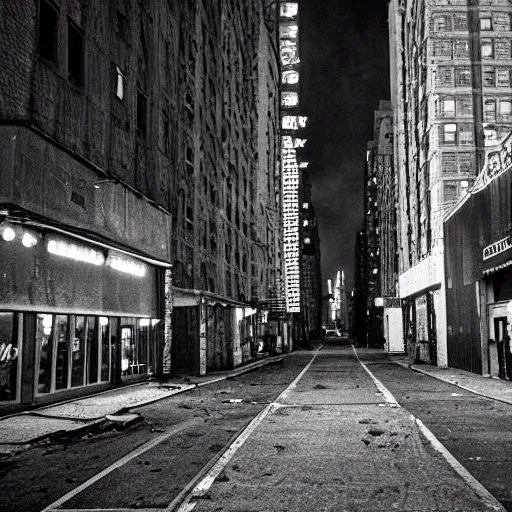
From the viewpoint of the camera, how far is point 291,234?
8031cm

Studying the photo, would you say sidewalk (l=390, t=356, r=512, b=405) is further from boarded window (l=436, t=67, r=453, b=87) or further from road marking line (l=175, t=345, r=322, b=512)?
boarded window (l=436, t=67, r=453, b=87)

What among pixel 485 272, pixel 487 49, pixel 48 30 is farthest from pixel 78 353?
pixel 487 49

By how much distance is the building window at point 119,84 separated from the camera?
20.1m

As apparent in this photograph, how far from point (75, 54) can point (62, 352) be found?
8.34m

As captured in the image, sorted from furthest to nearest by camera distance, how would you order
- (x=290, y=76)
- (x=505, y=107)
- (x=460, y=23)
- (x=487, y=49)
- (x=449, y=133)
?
(x=290, y=76) < (x=460, y=23) < (x=487, y=49) < (x=505, y=107) < (x=449, y=133)

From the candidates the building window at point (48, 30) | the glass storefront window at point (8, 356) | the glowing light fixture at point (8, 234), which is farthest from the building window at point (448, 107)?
the glass storefront window at point (8, 356)

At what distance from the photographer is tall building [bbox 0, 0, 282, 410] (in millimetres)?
13789

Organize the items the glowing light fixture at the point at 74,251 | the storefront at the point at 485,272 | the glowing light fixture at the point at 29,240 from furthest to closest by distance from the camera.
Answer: the storefront at the point at 485,272, the glowing light fixture at the point at 74,251, the glowing light fixture at the point at 29,240

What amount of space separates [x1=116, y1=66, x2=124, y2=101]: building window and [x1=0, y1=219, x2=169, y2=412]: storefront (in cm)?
518

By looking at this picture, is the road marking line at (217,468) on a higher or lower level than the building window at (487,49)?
lower

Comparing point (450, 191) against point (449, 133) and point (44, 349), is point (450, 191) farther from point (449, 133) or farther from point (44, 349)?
point (44, 349)

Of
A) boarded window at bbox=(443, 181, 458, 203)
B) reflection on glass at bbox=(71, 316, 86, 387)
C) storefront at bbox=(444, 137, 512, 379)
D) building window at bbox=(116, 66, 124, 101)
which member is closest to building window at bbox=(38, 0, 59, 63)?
building window at bbox=(116, 66, 124, 101)

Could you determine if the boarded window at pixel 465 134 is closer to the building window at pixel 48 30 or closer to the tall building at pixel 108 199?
the tall building at pixel 108 199

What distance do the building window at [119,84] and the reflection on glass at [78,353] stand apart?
7512 mm
